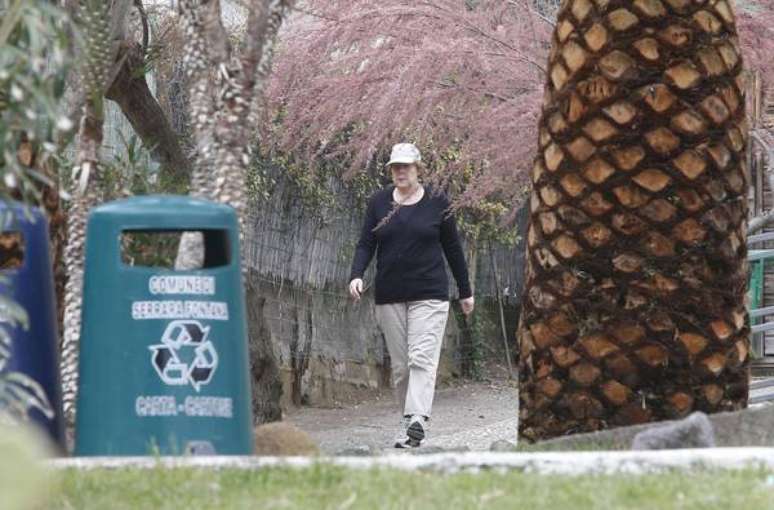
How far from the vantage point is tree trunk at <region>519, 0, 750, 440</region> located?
6.92 meters

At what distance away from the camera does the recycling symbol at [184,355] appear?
209 inches

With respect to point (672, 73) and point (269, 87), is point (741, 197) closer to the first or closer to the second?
point (672, 73)

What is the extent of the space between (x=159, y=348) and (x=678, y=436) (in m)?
1.82

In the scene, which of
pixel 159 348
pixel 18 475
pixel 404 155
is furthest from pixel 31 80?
pixel 404 155

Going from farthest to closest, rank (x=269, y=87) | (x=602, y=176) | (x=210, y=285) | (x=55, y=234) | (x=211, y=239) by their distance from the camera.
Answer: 1. (x=269, y=87)
2. (x=55, y=234)
3. (x=602, y=176)
4. (x=211, y=239)
5. (x=210, y=285)

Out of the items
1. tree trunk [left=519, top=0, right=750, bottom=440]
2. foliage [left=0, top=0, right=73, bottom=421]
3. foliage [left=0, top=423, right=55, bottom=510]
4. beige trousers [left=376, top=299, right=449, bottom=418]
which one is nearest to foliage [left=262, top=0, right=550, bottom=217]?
beige trousers [left=376, top=299, right=449, bottom=418]

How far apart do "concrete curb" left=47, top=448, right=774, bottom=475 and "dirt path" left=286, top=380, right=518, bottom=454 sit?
5435 millimetres

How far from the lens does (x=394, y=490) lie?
4422 mm

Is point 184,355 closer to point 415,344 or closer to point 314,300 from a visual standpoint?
point 415,344

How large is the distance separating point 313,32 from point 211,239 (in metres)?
4.74

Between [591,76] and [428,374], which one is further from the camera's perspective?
[428,374]

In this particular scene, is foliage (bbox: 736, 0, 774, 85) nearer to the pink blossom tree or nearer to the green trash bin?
the pink blossom tree

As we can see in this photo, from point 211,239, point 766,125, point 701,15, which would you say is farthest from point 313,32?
point 211,239

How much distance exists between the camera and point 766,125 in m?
11.0
